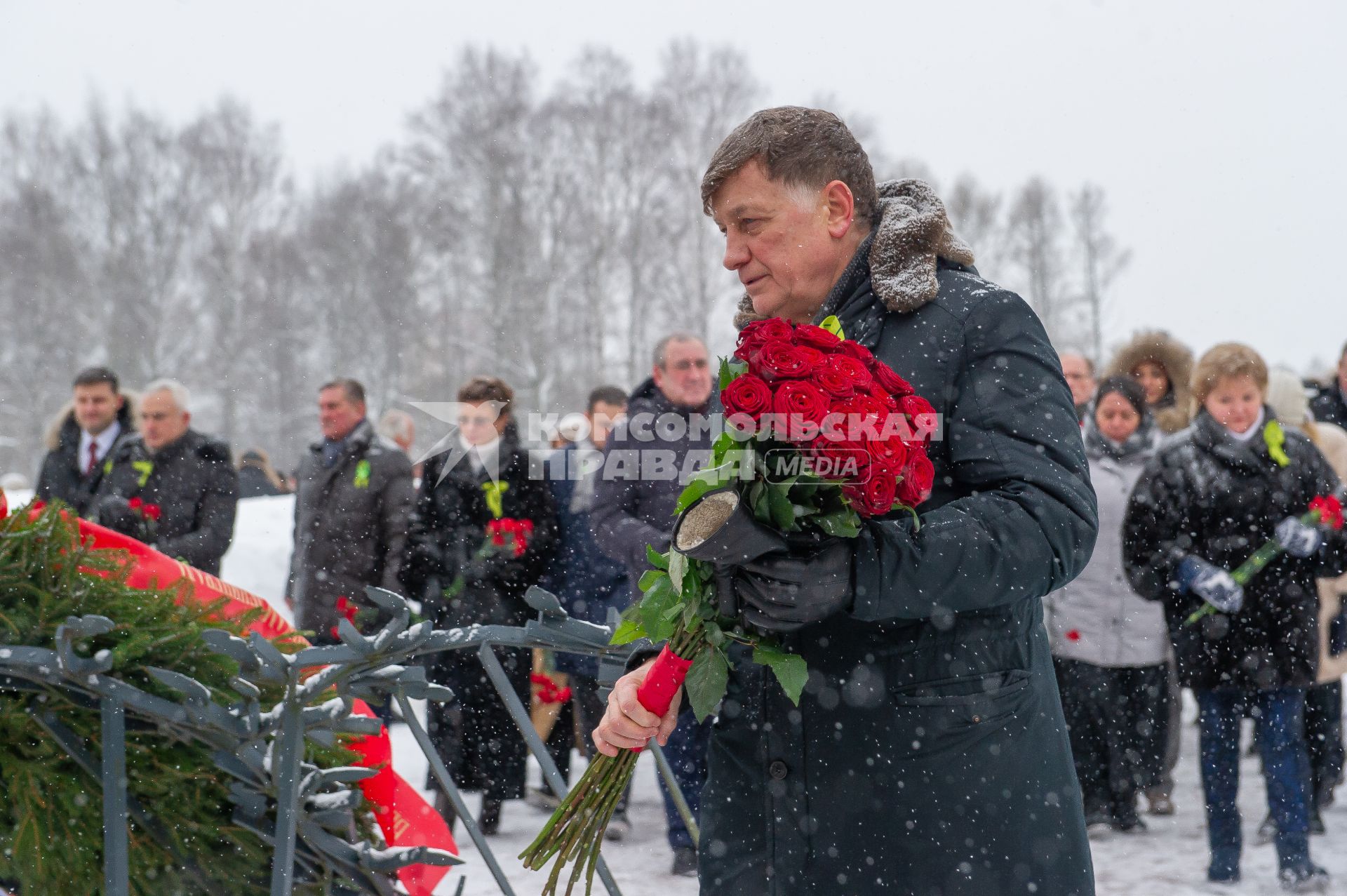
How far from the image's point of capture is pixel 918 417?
1634mm

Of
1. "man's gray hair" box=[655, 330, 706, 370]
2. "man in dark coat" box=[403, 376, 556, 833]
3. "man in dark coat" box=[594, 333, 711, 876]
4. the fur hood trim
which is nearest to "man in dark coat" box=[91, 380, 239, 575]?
"man in dark coat" box=[403, 376, 556, 833]

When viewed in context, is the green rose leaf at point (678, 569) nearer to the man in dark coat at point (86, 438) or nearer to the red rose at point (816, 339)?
the red rose at point (816, 339)

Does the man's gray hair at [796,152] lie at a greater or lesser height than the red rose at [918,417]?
greater

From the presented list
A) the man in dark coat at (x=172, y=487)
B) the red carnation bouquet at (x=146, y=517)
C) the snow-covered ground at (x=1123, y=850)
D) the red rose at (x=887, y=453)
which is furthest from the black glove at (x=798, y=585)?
the red carnation bouquet at (x=146, y=517)

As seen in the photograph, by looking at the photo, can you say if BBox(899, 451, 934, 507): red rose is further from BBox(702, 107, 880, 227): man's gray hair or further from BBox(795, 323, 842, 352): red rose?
BBox(702, 107, 880, 227): man's gray hair

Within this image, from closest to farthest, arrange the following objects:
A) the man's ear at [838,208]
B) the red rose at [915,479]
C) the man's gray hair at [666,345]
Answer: the red rose at [915,479] < the man's ear at [838,208] < the man's gray hair at [666,345]

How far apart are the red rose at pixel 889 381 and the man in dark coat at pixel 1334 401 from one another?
5866mm

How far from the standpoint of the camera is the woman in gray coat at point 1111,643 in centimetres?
620

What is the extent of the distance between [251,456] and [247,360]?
23219 millimetres

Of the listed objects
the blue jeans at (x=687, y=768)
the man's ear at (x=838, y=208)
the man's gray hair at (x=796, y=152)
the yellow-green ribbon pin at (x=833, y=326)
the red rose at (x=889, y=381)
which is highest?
the man's gray hair at (x=796, y=152)

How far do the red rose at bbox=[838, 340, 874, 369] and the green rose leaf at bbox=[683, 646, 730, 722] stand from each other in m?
0.44

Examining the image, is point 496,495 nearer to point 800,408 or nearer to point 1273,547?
point 1273,547

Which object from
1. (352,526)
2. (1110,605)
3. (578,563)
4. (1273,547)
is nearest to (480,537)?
(578,563)

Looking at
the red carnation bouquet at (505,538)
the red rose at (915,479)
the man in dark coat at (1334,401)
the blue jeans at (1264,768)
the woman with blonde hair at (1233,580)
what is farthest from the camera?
the man in dark coat at (1334,401)
